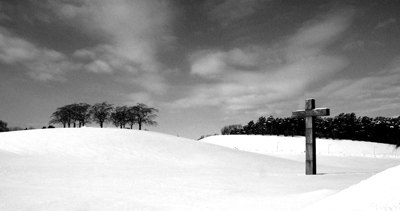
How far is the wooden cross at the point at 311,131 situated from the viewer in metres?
10.9

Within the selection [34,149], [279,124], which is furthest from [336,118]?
[34,149]

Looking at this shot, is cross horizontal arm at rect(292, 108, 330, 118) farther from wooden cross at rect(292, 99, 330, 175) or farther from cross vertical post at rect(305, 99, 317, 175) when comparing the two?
cross vertical post at rect(305, 99, 317, 175)

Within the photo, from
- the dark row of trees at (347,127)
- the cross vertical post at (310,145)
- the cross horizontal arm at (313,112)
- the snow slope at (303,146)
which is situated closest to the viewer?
the cross vertical post at (310,145)

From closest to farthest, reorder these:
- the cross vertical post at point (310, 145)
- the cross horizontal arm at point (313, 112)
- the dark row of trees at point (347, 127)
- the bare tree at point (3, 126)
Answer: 1. the cross vertical post at point (310, 145)
2. the cross horizontal arm at point (313, 112)
3. the dark row of trees at point (347, 127)
4. the bare tree at point (3, 126)

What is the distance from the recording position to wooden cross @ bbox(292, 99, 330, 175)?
428 inches

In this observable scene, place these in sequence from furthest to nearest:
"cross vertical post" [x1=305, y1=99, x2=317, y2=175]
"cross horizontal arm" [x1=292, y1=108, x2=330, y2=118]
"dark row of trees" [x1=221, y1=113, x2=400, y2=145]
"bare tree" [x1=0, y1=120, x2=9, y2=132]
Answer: "bare tree" [x1=0, y1=120, x2=9, y2=132] → "dark row of trees" [x1=221, y1=113, x2=400, y2=145] → "cross horizontal arm" [x1=292, y1=108, x2=330, y2=118] → "cross vertical post" [x1=305, y1=99, x2=317, y2=175]

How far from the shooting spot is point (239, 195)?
20.5 ft

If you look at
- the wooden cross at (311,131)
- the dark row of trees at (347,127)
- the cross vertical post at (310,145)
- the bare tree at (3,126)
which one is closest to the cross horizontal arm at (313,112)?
the wooden cross at (311,131)

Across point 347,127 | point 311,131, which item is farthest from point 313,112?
point 347,127

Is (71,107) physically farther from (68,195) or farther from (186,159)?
(68,195)

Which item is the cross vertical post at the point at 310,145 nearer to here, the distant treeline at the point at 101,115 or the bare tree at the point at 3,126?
the distant treeline at the point at 101,115

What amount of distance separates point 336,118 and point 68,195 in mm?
88803

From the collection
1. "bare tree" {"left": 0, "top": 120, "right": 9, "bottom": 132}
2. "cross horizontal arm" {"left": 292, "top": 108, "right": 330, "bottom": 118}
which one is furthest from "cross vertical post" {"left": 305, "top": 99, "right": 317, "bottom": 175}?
"bare tree" {"left": 0, "top": 120, "right": 9, "bottom": 132}

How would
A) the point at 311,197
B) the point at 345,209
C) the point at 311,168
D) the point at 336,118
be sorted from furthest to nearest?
the point at 336,118 → the point at 311,168 → the point at 311,197 → the point at 345,209
